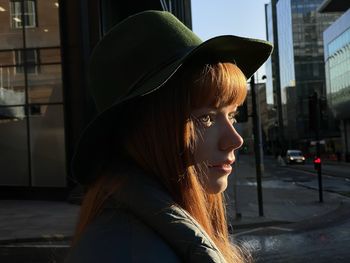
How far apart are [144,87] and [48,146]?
20484 millimetres

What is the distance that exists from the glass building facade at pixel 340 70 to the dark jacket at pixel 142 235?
66.2 metres

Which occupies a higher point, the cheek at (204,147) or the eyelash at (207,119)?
the eyelash at (207,119)

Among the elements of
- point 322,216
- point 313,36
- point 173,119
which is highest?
point 313,36

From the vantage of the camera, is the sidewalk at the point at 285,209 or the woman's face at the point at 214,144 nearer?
the woman's face at the point at 214,144

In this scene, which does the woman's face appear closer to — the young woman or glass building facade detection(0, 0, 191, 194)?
the young woman

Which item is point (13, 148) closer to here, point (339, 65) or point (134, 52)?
point (134, 52)

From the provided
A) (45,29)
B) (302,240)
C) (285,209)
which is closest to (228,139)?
(302,240)

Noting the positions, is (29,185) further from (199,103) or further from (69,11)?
(199,103)

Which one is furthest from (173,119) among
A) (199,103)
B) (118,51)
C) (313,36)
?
(313,36)

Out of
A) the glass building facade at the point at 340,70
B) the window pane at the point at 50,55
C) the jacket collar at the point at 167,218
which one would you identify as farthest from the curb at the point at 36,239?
the glass building facade at the point at 340,70

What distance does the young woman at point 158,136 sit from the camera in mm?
1138

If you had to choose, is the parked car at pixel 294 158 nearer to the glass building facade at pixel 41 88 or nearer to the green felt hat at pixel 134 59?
the glass building facade at pixel 41 88

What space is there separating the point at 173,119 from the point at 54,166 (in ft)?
66.9

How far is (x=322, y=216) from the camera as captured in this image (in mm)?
14906
